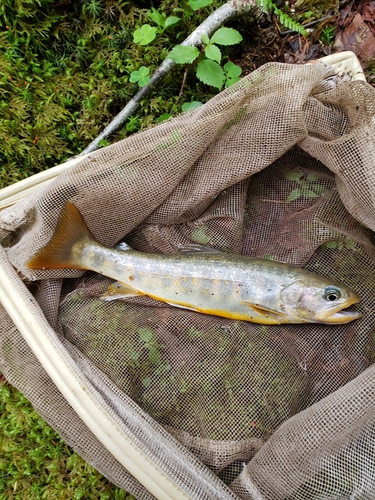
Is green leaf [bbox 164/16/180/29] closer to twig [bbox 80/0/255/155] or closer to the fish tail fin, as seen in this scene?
twig [bbox 80/0/255/155]

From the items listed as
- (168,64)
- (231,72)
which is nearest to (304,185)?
(231,72)

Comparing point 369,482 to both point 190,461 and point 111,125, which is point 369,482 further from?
point 111,125

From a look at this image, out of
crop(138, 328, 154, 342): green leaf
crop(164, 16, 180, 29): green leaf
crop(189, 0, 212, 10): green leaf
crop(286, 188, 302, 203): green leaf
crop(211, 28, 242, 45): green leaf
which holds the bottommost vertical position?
crop(138, 328, 154, 342): green leaf

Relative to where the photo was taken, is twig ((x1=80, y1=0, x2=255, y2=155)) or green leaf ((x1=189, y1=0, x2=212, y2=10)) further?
twig ((x1=80, y1=0, x2=255, y2=155))

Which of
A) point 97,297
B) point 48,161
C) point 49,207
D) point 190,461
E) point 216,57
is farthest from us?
point 48,161

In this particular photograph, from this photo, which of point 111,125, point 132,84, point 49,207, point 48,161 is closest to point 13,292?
point 49,207

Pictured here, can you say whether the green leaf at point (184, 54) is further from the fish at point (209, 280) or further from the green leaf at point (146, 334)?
the green leaf at point (146, 334)

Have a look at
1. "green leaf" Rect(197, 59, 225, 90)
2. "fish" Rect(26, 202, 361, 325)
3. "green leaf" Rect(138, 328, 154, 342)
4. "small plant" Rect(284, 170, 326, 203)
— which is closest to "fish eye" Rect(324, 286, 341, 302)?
"fish" Rect(26, 202, 361, 325)
